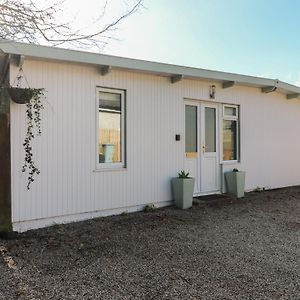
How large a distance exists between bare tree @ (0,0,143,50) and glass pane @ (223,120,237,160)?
489cm

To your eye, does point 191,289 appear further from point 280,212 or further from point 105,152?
point 280,212

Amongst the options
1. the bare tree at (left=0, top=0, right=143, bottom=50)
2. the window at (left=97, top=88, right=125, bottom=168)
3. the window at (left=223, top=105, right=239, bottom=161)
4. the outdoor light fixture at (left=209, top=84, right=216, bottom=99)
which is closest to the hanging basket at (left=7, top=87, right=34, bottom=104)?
the bare tree at (left=0, top=0, right=143, bottom=50)

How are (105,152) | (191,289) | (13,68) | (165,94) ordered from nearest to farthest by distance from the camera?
(191,289) → (13,68) → (105,152) → (165,94)

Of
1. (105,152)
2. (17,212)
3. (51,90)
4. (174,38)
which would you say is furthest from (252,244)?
(174,38)

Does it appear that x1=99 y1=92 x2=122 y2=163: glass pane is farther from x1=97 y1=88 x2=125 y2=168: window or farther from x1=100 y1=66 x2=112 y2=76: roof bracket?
x1=100 y1=66 x2=112 y2=76: roof bracket

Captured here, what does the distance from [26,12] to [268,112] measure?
737 centimetres

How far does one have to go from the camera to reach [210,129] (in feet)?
27.1

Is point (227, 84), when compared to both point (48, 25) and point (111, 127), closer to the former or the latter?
point (111, 127)

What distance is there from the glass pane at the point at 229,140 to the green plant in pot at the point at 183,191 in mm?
1863

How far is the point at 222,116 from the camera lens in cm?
840

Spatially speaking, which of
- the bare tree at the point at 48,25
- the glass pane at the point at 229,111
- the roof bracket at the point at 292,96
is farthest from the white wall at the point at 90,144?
the roof bracket at the point at 292,96

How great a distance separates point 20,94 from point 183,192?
362 cm

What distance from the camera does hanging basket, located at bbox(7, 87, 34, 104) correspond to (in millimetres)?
5098

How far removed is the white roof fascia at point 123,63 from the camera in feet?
16.5
